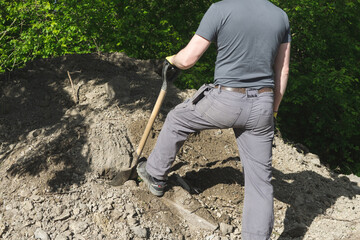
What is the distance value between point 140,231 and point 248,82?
1630 millimetres

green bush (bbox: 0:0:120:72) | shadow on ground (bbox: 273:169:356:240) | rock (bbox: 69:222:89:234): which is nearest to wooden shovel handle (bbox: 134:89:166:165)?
rock (bbox: 69:222:89:234)

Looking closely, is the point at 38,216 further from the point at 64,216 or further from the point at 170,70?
the point at 170,70

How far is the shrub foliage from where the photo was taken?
655cm

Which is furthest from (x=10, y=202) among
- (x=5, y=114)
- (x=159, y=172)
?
(x=5, y=114)

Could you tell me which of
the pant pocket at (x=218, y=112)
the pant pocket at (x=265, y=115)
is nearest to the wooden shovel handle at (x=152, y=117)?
the pant pocket at (x=218, y=112)

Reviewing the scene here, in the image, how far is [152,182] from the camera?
3.59 m

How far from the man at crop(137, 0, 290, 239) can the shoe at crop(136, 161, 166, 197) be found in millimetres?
740

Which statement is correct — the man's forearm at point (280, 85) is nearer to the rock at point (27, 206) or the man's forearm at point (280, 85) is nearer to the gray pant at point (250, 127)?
the gray pant at point (250, 127)

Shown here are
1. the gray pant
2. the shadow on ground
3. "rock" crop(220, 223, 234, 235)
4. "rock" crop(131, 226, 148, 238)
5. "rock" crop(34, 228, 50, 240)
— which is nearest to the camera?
the gray pant

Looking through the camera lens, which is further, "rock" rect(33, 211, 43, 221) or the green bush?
the green bush

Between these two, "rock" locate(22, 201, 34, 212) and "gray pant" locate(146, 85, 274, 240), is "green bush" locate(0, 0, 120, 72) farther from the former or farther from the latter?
"gray pant" locate(146, 85, 274, 240)

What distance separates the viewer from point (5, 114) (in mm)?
4816

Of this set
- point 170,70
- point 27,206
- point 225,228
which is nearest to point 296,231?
point 225,228

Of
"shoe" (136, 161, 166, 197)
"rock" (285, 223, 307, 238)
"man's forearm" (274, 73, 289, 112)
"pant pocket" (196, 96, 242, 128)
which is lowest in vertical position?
"rock" (285, 223, 307, 238)
